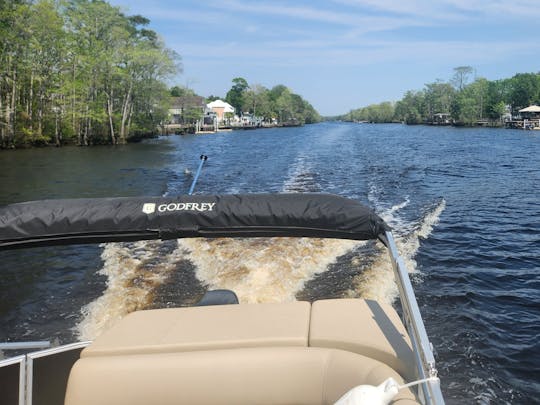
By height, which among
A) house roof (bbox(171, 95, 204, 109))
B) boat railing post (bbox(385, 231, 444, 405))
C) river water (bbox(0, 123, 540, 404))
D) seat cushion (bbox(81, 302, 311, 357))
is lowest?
river water (bbox(0, 123, 540, 404))

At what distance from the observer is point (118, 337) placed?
337 centimetres

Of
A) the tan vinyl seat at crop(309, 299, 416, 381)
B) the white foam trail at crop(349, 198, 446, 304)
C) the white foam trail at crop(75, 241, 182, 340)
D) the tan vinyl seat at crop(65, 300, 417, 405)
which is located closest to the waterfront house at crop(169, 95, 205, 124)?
the white foam trail at crop(349, 198, 446, 304)

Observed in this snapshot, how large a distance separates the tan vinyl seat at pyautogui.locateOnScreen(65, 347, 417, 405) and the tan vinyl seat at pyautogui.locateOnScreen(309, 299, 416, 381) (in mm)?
118

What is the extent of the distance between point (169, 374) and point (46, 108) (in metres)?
47.6

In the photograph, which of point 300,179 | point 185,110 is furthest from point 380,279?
point 185,110

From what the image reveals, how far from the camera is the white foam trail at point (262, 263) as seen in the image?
796 cm

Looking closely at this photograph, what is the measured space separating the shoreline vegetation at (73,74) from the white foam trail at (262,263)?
35847 mm

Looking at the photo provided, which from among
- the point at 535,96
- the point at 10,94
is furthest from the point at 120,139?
the point at 535,96

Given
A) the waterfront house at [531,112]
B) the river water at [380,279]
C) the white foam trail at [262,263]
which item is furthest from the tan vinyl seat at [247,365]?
the waterfront house at [531,112]

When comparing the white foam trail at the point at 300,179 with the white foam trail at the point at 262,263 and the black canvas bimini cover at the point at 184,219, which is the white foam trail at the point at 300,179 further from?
the black canvas bimini cover at the point at 184,219

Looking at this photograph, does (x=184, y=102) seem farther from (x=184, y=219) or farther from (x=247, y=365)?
(x=247, y=365)

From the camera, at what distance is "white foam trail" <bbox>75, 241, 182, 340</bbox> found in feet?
23.5

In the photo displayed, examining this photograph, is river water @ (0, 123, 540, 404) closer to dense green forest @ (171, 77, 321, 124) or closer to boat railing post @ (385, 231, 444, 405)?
boat railing post @ (385, 231, 444, 405)

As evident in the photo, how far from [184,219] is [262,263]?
17.3 feet
